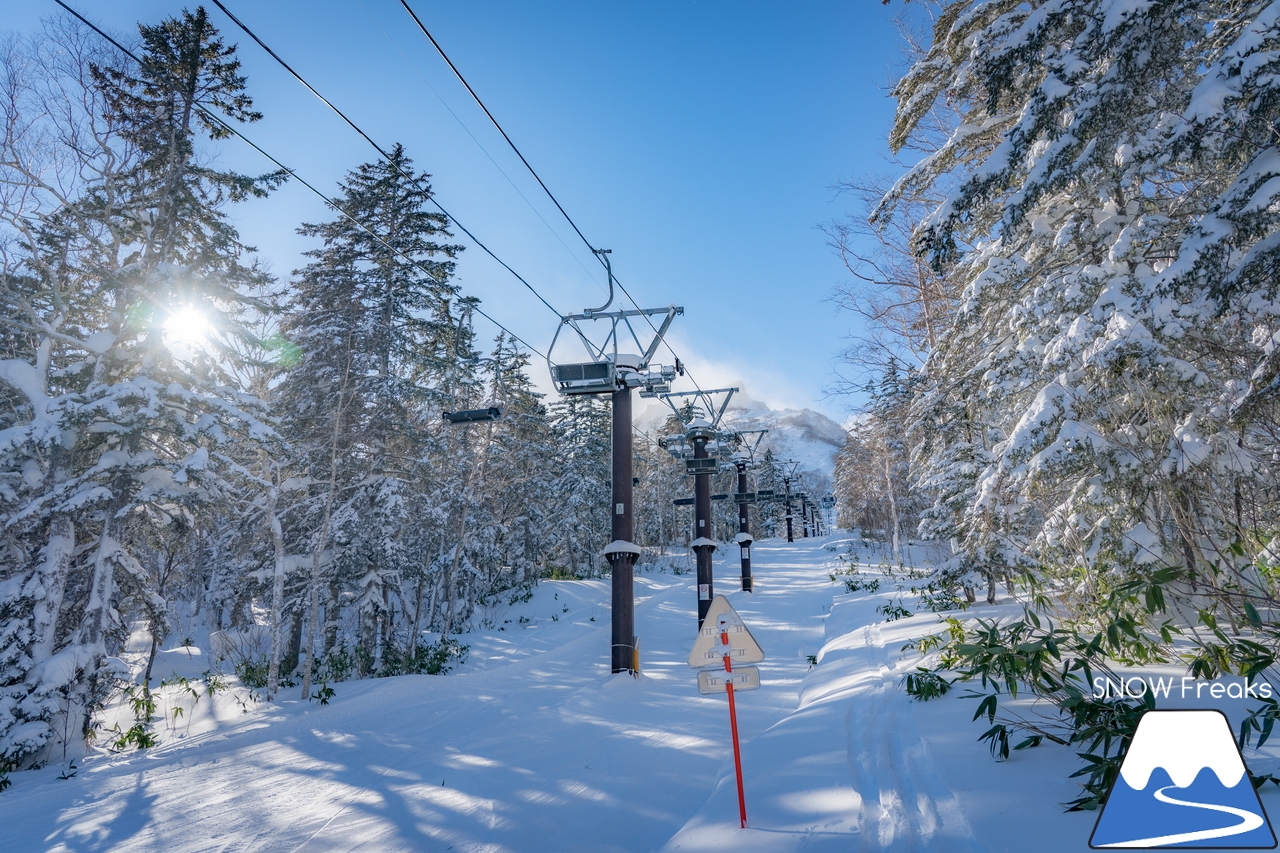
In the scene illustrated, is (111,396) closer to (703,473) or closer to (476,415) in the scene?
(476,415)

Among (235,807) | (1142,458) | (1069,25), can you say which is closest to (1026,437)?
(1142,458)

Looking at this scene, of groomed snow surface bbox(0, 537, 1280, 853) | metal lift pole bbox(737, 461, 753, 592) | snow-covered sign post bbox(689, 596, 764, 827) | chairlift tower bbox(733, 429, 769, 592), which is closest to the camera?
groomed snow surface bbox(0, 537, 1280, 853)

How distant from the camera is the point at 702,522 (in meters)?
18.7

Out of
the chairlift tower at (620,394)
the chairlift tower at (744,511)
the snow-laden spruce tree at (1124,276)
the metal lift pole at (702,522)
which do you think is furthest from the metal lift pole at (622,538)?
the chairlift tower at (744,511)

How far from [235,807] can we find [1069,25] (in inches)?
497

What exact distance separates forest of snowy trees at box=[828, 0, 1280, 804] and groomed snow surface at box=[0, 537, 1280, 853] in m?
1.13

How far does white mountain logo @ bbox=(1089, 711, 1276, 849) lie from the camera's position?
2.78 metres

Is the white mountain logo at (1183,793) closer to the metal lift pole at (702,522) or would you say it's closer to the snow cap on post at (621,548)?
the snow cap on post at (621,548)

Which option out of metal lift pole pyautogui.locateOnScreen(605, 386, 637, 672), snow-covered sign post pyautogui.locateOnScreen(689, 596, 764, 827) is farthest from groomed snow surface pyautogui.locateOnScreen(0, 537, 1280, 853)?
snow-covered sign post pyautogui.locateOnScreen(689, 596, 764, 827)
